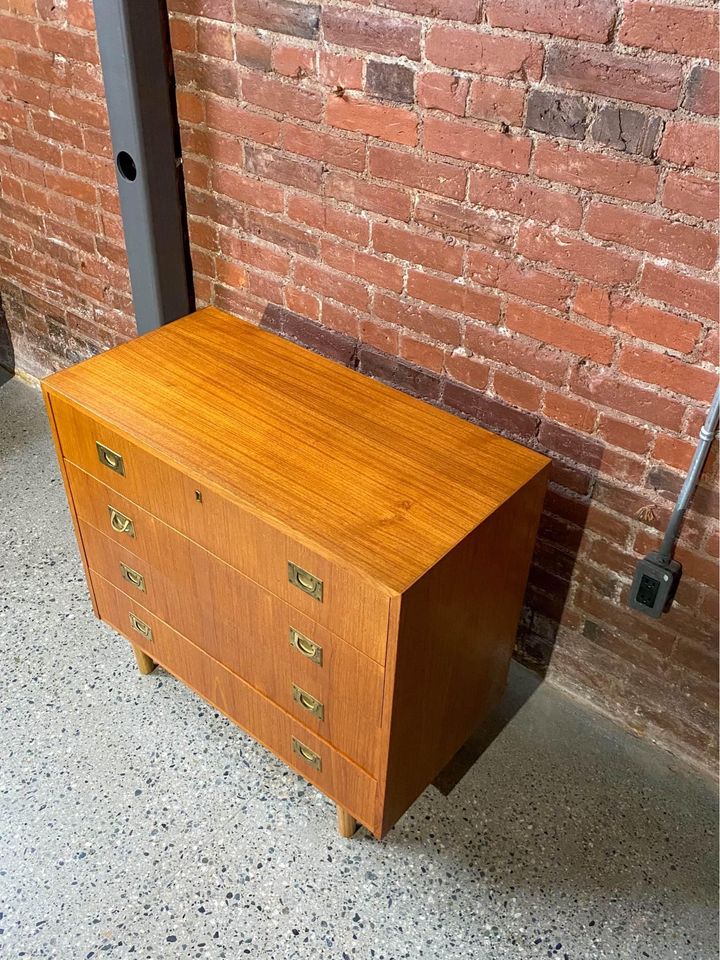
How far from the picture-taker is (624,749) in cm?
196

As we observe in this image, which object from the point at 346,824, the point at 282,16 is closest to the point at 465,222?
the point at 282,16

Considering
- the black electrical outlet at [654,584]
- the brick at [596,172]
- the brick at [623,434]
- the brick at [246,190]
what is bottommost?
the black electrical outlet at [654,584]

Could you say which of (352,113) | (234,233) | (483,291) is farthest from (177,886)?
(352,113)

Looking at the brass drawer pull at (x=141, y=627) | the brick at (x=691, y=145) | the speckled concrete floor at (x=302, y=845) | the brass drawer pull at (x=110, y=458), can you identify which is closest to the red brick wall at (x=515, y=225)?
the brick at (x=691, y=145)

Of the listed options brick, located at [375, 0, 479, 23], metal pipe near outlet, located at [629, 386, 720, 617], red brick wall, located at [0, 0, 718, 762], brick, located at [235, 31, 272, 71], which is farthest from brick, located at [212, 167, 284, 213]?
metal pipe near outlet, located at [629, 386, 720, 617]

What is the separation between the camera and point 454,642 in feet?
5.03

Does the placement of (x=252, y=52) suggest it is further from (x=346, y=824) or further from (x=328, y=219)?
(x=346, y=824)

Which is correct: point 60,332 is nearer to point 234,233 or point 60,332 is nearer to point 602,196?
point 234,233

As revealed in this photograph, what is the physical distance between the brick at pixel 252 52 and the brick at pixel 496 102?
51cm

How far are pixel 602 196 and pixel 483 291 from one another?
319mm

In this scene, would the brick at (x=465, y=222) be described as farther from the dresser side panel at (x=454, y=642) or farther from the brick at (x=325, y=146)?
the dresser side panel at (x=454, y=642)

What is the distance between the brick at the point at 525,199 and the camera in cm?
148

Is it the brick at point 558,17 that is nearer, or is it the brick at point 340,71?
the brick at point 558,17

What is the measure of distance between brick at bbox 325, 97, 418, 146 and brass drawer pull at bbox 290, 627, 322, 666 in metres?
0.99
